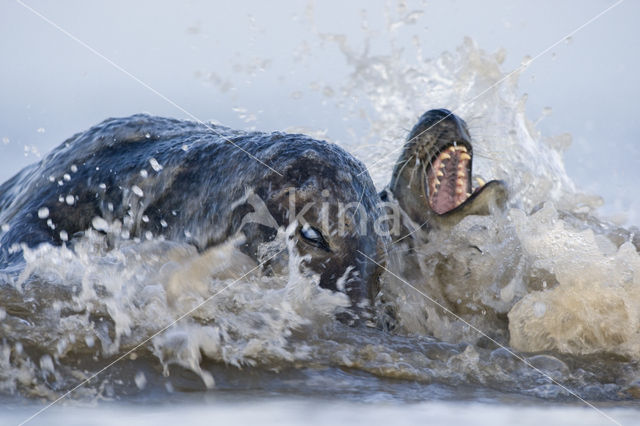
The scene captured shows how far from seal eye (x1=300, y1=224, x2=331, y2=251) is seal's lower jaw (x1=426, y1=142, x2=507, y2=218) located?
4.72ft

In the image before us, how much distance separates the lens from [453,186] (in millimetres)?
5867

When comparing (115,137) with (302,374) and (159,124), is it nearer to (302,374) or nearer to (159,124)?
(159,124)

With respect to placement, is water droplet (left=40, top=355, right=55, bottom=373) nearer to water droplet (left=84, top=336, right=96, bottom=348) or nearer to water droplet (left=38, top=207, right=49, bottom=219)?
water droplet (left=84, top=336, right=96, bottom=348)

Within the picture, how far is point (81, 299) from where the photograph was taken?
3.88 m

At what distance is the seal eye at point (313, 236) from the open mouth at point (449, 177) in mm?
1575

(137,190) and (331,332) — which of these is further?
(137,190)

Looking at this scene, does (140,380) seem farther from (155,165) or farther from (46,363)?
(155,165)

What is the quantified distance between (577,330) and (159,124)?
3.13 metres

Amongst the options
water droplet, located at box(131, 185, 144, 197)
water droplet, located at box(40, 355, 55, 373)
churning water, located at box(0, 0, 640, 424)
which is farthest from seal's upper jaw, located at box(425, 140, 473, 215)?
water droplet, located at box(40, 355, 55, 373)

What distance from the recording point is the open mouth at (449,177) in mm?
5680

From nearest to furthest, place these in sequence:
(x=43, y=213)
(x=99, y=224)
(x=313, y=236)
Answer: (x=313, y=236) < (x=99, y=224) < (x=43, y=213)

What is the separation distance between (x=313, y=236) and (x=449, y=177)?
1920mm

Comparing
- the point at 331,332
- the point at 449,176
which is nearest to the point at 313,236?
the point at 331,332

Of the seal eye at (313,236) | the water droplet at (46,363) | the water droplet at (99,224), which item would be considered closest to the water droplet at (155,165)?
the water droplet at (99,224)
